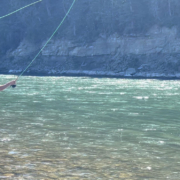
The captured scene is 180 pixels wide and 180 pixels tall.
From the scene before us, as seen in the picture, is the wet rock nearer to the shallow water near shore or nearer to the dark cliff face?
the dark cliff face

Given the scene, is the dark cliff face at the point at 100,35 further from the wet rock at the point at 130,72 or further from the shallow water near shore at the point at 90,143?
the shallow water near shore at the point at 90,143

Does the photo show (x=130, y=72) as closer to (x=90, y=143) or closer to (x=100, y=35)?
(x=100, y=35)

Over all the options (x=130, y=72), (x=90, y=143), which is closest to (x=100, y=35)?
(x=130, y=72)

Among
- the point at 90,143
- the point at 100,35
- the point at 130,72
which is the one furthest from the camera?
the point at 100,35

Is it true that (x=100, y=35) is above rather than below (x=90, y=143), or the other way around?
below

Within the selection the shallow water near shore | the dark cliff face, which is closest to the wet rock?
the dark cliff face

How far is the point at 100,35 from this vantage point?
70.9m

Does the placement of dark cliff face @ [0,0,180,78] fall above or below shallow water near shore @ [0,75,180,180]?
below

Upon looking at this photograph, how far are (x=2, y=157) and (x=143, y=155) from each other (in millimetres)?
3256

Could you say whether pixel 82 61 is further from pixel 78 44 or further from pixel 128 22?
pixel 128 22

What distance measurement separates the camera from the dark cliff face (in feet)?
209

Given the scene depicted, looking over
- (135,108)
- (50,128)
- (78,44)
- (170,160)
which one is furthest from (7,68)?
(170,160)

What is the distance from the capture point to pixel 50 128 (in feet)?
42.3

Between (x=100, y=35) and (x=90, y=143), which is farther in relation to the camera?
(x=100, y=35)
